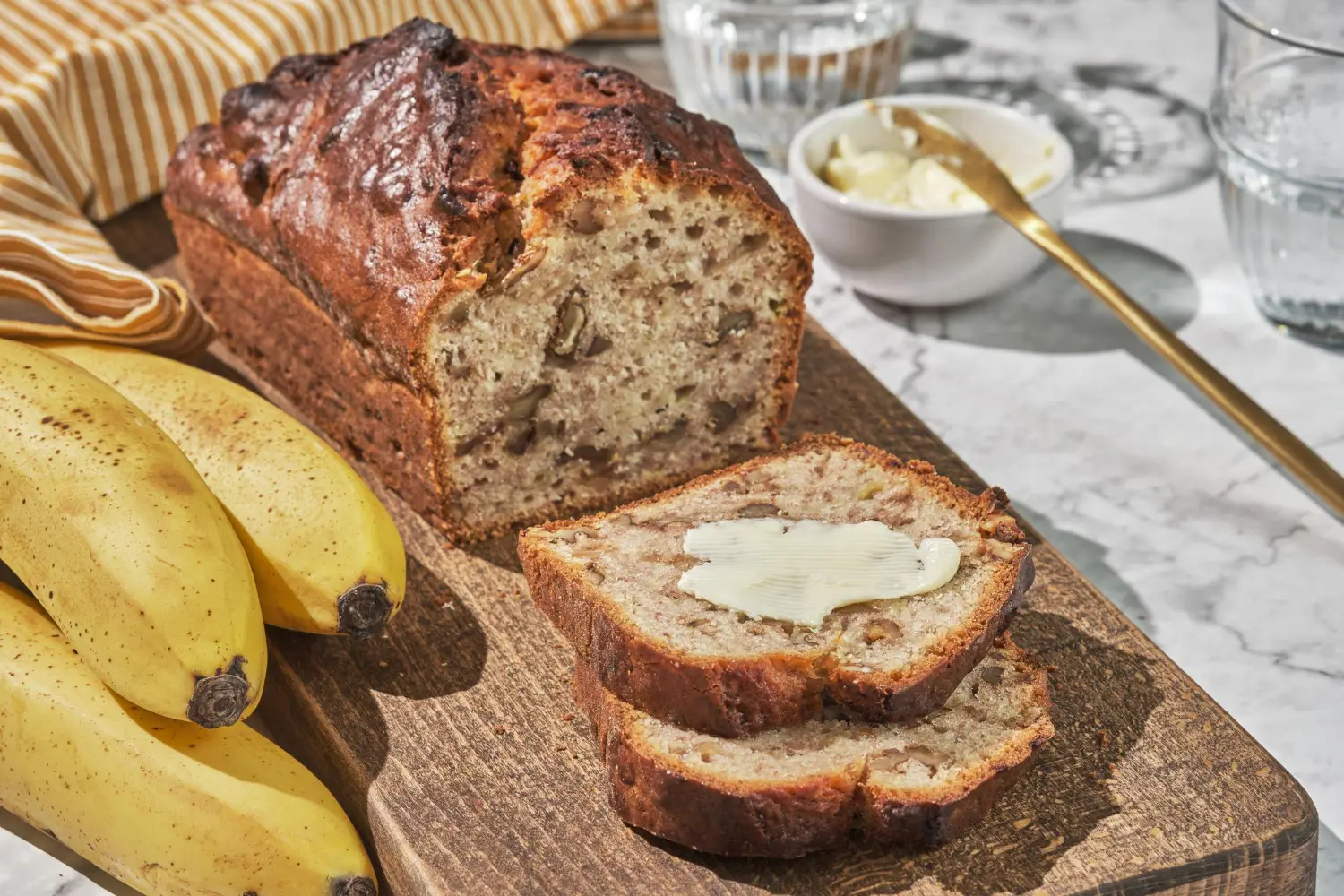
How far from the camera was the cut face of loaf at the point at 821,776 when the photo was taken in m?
2.53

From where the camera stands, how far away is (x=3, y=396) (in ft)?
9.73

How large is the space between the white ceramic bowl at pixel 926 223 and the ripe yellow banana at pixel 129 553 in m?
2.03

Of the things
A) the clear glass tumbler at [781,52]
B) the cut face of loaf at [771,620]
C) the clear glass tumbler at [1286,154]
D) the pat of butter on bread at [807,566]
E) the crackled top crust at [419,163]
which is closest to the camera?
the cut face of loaf at [771,620]

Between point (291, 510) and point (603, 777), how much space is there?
845mm

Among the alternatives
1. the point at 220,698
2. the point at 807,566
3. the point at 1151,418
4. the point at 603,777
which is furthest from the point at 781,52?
the point at 220,698

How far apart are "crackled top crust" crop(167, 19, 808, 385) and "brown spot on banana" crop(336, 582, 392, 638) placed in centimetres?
55

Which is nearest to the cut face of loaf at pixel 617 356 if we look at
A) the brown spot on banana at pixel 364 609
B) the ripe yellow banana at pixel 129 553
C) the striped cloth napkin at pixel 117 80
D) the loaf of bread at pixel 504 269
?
the loaf of bread at pixel 504 269

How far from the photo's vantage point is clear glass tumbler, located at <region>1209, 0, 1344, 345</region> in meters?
4.07

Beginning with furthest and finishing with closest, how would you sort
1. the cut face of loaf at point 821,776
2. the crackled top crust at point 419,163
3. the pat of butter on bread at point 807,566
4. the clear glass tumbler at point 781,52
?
the clear glass tumbler at point 781,52, the crackled top crust at point 419,163, the pat of butter on bread at point 807,566, the cut face of loaf at point 821,776

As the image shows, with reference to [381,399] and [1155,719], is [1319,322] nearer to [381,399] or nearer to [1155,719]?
[1155,719]

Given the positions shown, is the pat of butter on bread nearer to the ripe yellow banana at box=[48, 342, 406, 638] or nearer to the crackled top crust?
the ripe yellow banana at box=[48, 342, 406, 638]

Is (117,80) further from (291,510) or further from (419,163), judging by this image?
(291,510)

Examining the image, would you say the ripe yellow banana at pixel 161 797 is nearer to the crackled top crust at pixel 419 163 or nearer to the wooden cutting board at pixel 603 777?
the wooden cutting board at pixel 603 777

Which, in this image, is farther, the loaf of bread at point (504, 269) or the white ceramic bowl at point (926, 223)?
the white ceramic bowl at point (926, 223)
